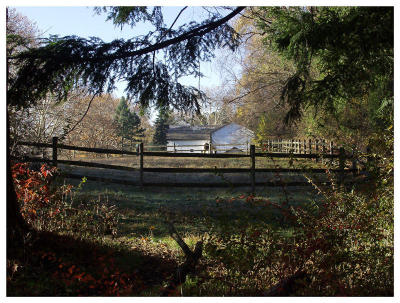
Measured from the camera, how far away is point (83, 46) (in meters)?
4.63

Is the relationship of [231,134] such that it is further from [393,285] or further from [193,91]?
[393,285]

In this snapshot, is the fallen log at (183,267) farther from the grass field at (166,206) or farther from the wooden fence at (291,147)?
the wooden fence at (291,147)

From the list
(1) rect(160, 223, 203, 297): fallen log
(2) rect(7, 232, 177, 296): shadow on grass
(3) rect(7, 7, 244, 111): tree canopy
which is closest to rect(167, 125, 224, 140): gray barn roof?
(3) rect(7, 7, 244, 111): tree canopy

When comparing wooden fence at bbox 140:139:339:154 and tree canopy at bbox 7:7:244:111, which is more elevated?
tree canopy at bbox 7:7:244:111

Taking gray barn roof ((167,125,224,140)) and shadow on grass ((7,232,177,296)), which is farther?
gray barn roof ((167,125,224,140))

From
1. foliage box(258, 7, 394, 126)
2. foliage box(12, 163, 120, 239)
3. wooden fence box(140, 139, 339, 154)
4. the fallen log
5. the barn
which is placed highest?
foliage box(258, 7, 394, 126)

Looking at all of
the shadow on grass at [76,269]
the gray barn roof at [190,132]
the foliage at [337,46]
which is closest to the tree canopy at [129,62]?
the foliage at [337,46]

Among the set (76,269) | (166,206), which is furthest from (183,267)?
(166,206)

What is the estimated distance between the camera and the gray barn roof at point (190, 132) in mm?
11017

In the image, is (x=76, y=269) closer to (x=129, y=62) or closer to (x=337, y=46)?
(x=129, y=62)

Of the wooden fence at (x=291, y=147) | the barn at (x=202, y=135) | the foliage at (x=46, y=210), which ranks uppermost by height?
the barn at (x=202, y=135)

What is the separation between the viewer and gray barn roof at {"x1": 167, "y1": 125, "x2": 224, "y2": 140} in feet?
36.1

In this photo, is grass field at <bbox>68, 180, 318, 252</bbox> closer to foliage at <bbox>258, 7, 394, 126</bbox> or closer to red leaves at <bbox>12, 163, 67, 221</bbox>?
red leaves at <bbox>12, 163, 67, 221</bbox>
